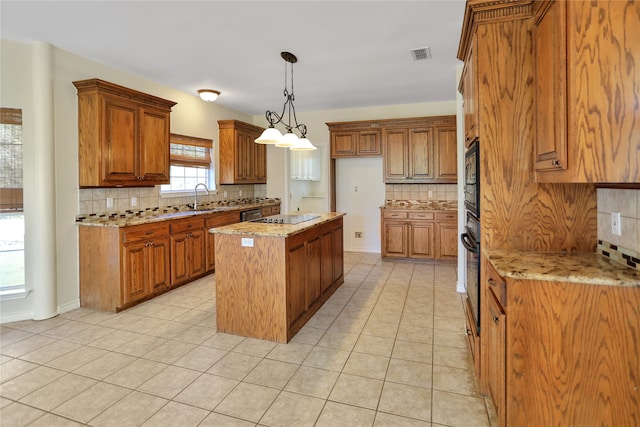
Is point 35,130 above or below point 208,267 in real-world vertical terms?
above

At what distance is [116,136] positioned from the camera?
3654 mm

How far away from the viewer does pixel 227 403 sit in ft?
6.61

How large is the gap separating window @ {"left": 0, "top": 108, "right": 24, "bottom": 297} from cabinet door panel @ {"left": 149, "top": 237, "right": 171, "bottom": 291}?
1.12m

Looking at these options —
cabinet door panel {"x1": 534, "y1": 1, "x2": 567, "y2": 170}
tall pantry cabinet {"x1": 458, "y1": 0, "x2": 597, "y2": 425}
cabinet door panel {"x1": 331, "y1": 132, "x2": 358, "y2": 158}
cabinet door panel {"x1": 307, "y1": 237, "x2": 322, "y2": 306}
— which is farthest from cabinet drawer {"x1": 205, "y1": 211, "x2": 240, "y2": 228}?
cabinet door panel {"x1": 534, "y1": 1, "x2": 567, "y2": 170}

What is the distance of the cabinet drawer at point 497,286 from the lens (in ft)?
5.26

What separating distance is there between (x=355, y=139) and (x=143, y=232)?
3.66 metres

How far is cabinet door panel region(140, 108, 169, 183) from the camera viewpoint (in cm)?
396

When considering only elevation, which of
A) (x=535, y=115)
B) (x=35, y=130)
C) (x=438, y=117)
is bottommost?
(x=535, y=115)

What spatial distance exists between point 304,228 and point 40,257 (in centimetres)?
254

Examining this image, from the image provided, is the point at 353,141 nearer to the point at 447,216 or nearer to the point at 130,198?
the point at 447,216

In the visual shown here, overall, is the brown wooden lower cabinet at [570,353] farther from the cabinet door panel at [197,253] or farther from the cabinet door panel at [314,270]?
the cabinet door panel at [197,253]

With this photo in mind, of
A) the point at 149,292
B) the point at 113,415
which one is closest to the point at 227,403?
the point at 113,415

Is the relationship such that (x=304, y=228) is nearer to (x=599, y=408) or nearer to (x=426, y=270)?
(x=599, y=408)

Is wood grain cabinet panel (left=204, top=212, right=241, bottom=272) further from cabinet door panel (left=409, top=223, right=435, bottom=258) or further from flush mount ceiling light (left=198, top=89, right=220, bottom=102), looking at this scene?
cabinet door panel (left=409, top=223, right=435, bottom=258)
